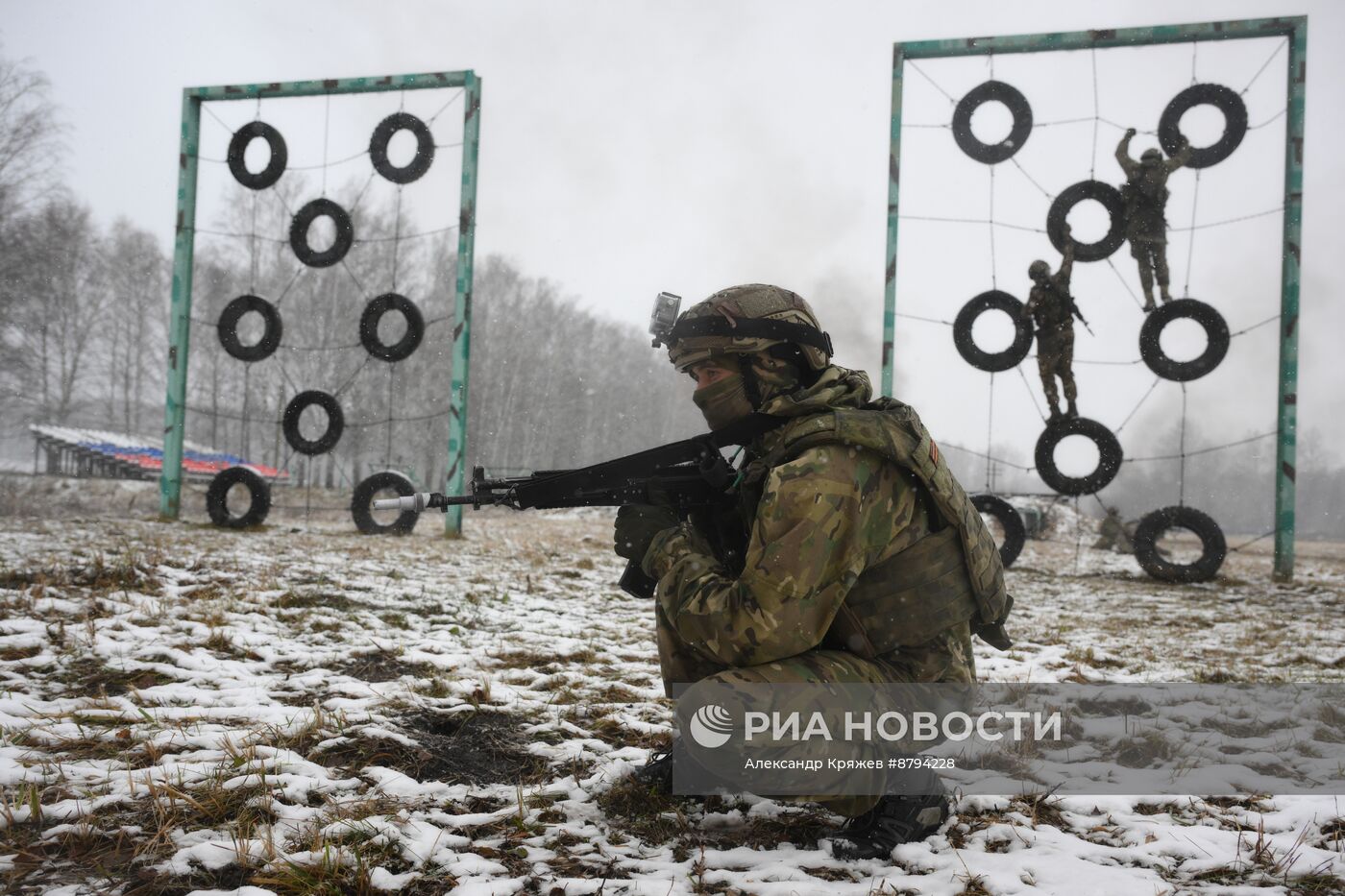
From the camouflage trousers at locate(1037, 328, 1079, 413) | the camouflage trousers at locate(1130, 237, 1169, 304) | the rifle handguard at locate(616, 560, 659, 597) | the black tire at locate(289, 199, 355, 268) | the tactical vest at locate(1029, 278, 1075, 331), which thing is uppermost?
the black tire at locate(289, 199, 355, 268)

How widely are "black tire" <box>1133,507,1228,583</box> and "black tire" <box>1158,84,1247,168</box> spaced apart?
4.21 m

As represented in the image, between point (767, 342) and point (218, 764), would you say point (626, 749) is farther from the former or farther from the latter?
point (767, 342)

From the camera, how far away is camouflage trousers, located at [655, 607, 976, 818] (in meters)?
1.95

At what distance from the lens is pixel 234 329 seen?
1088 cm

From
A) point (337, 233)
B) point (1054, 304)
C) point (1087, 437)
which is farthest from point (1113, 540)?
point (337, 233)

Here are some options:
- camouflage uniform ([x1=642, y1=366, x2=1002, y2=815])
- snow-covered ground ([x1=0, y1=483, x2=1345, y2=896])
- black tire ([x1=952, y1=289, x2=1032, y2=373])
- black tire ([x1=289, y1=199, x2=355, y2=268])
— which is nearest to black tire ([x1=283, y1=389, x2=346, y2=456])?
black tire ([x1=289, y1=199, x2=355, y2=268])

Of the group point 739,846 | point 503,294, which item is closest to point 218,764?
point 739,846

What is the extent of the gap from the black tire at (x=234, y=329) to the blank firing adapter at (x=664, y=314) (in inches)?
391

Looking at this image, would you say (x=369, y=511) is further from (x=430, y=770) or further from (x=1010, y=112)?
(x=1010, y=112)

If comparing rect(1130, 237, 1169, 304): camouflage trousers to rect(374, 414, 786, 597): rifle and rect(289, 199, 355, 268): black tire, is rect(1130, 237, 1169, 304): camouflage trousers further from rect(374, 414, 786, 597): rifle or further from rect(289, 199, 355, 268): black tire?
rect(289, 199, 355, 268): black tire

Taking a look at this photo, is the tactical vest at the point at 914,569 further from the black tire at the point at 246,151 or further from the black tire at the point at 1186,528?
the black tire at the point at 246,151

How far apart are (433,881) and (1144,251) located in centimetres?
1005

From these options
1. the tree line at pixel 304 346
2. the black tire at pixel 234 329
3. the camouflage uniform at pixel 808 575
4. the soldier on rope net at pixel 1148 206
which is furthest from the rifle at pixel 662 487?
the tree line at pixel 304 346

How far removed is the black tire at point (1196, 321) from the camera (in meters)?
8.80
